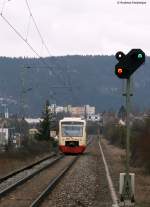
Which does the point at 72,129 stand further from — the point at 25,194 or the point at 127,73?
the point at 127,73

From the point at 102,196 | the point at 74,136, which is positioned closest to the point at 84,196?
the point at 102,196

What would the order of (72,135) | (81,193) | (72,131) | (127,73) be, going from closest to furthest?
(127,73) < (81,193) < (72,135) < (72,131)

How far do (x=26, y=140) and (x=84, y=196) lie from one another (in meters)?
36.9

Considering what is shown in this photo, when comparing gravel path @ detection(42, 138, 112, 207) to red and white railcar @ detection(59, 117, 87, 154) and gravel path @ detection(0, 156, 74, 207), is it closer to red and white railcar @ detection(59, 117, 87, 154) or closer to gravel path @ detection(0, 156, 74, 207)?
gravel path @ detection(0, 156, 74, 207)

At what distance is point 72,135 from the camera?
55375 millimetres

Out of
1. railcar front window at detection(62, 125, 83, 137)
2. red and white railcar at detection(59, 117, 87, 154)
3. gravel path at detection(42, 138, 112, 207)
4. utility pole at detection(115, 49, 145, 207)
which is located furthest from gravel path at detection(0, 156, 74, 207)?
railcar front window at detection(62, 125, 83, 137)

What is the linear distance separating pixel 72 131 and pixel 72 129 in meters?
0.40

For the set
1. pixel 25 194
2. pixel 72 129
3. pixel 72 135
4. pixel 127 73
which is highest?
pixel 127 73

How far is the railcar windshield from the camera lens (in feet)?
182

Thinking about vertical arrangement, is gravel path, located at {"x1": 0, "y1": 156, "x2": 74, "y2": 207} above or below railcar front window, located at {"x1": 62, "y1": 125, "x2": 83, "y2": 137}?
below

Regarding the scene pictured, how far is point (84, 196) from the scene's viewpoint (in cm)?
1984

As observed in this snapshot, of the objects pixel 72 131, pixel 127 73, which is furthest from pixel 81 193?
pixel 72 131

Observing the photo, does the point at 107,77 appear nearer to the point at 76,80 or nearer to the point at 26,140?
the point at 76,80

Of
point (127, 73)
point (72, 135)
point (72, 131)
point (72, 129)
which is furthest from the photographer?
point (72, 129)
